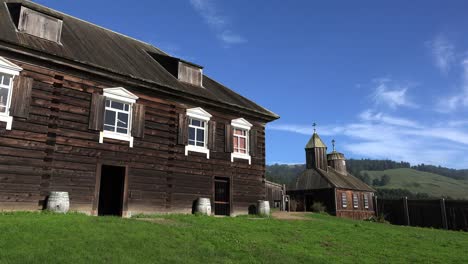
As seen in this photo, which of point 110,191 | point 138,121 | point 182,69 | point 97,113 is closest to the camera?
point 97,113

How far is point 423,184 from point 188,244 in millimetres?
170361

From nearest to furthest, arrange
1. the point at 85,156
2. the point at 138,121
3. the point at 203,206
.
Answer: the point at 85,156, the point at 138,121, the point at 203,206

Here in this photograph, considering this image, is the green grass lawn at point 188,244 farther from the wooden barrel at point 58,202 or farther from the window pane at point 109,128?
the window pane at point 109,128

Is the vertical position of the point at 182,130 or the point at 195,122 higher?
the point at 195,122

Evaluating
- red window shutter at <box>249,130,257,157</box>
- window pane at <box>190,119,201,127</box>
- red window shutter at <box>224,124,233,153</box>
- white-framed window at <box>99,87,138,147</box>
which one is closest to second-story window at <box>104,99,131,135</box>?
white-framed window at <box>99,87,138,147</box>

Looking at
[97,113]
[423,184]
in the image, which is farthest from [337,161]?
[423,184]

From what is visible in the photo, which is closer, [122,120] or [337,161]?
[122,120]

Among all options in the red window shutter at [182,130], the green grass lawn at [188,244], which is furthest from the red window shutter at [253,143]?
the green grass lawn at [188,244]

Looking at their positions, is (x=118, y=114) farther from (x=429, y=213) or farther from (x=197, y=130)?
(x=429, y=213)

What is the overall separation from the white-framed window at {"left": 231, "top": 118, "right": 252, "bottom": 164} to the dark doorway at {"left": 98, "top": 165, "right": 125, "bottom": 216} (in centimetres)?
656

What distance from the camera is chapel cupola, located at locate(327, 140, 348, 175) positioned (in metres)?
53.1

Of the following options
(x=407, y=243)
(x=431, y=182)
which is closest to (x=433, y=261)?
(x=407, y=243)

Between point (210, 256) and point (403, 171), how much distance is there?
202 m

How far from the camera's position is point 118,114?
17688mm
